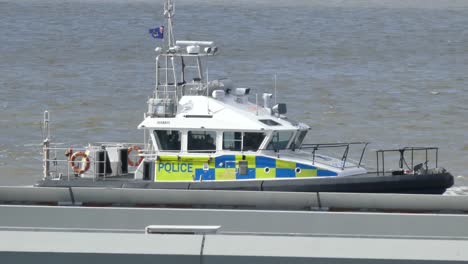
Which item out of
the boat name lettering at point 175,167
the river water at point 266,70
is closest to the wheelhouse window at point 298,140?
the boat name lettering at point 175,167

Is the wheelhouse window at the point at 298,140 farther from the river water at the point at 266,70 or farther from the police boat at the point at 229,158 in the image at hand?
the river water at the point at 266,70

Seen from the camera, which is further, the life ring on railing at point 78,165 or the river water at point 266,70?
the river water at point 266,70

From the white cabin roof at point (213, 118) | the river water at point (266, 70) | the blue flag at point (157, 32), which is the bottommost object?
the river water at point (266, 70)

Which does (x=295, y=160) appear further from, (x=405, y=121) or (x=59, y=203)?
(x=405, y=121)

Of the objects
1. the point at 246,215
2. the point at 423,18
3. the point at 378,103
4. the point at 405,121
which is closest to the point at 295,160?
the point at 246,215

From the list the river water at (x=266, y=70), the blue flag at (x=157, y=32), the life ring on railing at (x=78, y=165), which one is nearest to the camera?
the life ring on railing at (x=78, y=165)

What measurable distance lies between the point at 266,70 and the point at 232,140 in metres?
21.4

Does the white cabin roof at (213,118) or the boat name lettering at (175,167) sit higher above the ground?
the white cabin roof at (213,118)

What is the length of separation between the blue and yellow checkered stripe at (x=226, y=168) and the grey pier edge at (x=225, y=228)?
2104 millimetres

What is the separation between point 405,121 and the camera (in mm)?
26188

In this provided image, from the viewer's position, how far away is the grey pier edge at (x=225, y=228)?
582 cm

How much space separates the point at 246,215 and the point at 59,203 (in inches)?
152

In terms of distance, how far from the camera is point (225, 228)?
8.80 m

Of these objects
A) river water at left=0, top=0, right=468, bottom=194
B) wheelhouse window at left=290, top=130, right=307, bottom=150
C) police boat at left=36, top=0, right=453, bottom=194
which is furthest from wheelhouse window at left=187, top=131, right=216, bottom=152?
river water at left=0, top=0, right=468, bottom=194
